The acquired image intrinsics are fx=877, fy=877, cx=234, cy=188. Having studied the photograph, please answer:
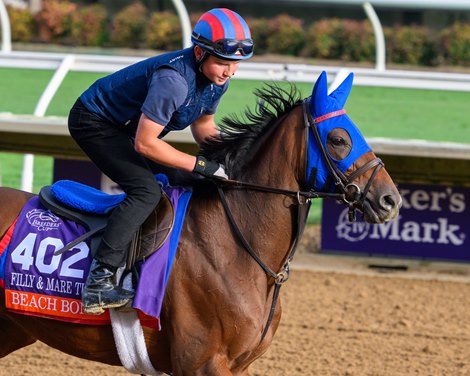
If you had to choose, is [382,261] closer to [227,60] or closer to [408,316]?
[408,316]

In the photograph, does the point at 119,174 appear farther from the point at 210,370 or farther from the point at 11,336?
the point at 11,336

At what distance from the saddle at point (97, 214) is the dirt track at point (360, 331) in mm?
1796

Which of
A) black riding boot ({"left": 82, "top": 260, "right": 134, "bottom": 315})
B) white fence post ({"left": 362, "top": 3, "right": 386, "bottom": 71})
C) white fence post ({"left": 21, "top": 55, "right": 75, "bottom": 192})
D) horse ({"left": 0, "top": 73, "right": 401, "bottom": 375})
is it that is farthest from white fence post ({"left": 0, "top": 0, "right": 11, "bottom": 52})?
black riding boot ({"left": 82, "top": 260, "right": 134, "bottom": 315})

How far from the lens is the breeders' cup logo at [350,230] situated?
8328mm

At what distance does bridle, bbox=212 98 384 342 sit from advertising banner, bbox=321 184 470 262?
4.42 m

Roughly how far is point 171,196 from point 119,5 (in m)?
23.8

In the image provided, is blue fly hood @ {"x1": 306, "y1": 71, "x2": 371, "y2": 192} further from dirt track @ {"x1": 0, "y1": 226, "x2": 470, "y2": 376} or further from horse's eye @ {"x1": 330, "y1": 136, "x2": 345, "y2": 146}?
dirt track @ {"x1": 0, "y1": 226, "x2": 470, "y2": 376}

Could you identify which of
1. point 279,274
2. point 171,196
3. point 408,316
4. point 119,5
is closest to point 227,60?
point 171,196

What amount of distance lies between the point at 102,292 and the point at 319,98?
1229mm

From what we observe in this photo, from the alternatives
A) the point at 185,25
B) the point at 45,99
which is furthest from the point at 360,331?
the point at 185,25

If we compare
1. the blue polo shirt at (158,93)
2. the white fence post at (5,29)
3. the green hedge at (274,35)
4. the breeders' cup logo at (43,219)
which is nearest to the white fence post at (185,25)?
the white fence post at (5,29)

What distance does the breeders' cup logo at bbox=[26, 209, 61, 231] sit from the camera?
397cm

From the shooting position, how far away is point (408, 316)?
6.86m

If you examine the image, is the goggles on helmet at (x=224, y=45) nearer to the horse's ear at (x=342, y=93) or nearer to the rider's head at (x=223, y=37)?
the rider's head at (x=223, y=37)
